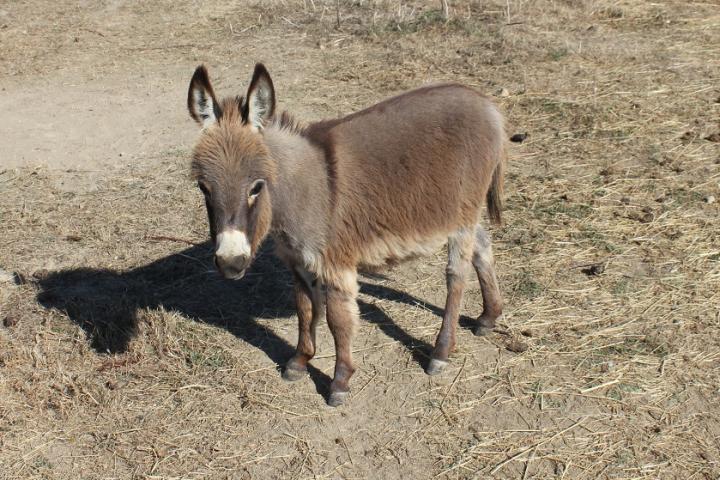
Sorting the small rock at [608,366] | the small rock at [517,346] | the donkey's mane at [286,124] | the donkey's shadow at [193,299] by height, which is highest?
the donkey's mane at [286,124]

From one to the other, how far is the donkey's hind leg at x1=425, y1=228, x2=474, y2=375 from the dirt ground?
108 millimetres

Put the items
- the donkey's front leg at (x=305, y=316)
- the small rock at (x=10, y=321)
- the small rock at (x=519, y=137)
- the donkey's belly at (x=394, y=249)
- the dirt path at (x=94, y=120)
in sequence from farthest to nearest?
the dirt path at (x=94, y=120) < the small rock at (x=519, y=137) < the small rock at (x=10, y=321) < the donkey's front leg at (x=305, y=316) < the donkey's belly at (x=394, y=249)

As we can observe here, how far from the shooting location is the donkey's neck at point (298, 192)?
399 centimetres

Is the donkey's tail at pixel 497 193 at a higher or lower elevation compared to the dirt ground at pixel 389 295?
higher

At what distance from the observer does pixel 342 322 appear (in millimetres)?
4242

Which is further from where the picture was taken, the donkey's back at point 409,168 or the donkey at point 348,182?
the donkey's back at point 409,168

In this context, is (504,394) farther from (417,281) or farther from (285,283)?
(285,283)

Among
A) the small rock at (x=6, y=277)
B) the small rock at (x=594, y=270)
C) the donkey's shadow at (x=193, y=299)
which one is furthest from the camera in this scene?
the small rock at (x=6, y=277)

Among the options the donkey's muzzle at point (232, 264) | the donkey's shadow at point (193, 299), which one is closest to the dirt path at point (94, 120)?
the donkey's shadow at point (193, 299)

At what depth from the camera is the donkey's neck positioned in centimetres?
399

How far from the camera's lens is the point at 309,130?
170 inches

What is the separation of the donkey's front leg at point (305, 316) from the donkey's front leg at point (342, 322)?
0.84ft

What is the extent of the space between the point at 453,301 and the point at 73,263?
3124mm

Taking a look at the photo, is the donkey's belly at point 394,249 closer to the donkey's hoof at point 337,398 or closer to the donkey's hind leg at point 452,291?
the donkey's hind leg at point 452,291
